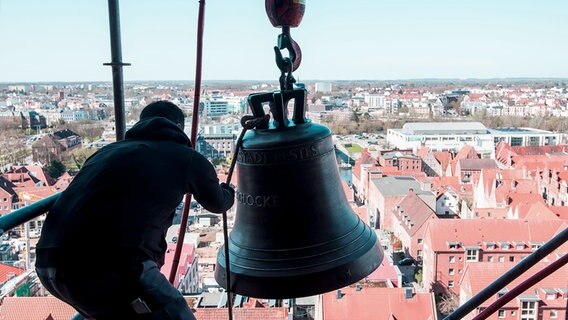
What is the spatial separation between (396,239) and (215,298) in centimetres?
817

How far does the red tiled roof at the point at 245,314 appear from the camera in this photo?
6504 mm

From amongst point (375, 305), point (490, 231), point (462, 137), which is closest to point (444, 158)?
point (462, 137)

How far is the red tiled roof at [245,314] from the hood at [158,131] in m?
5.42

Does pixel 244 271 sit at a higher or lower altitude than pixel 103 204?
lower

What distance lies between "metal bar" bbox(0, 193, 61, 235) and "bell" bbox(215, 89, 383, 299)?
0.31m

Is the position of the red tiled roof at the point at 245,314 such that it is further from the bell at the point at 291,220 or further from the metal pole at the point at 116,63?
the bell at the point at 291,220

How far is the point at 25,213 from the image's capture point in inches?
40.1

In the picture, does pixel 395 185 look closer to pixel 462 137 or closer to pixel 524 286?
pixel 462 137

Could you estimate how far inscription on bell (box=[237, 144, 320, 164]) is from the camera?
1009 millimetres

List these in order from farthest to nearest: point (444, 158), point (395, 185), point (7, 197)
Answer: point (444, 158) → point (395, 185) → point (7, 197)

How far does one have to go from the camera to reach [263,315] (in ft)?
22.8

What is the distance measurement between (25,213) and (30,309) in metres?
6.20

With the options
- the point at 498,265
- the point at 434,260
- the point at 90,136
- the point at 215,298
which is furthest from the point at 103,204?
the point at 90,136

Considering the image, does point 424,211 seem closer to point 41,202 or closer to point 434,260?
point 434,260
